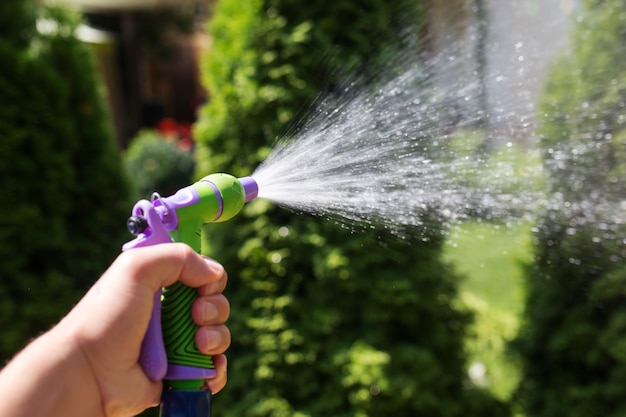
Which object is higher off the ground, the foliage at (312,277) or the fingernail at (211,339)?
the fingernail at (211,339)

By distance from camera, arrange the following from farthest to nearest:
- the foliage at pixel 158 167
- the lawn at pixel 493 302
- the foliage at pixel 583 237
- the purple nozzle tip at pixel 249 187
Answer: the foliage at pixel 158 167
the lawn at pixel 493 302
the foliage at pixel 583 237
the purple nozzle tip at pixel 249 187

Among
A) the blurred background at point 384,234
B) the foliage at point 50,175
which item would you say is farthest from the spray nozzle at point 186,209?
the foliage at point 50,175

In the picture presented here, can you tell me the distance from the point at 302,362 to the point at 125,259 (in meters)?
1.94

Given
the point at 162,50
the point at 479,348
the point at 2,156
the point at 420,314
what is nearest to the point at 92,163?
the point at 2,156

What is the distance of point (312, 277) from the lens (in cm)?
305

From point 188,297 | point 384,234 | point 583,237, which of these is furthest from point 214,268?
point 583,237

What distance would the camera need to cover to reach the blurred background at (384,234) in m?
2.71

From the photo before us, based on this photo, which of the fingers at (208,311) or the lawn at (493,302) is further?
the lawn at (493,302)

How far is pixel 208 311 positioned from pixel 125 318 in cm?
20

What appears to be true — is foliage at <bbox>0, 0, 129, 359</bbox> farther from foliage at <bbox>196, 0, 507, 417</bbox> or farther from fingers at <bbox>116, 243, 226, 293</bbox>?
fingers at <bbox>116, 243, 226, 293</bbox>

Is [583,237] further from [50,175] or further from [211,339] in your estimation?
[50,175]

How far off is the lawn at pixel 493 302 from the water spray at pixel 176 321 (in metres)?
1.53

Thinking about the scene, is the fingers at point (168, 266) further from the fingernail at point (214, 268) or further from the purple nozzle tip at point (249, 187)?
the purple nozzle tip at point (249, 187)

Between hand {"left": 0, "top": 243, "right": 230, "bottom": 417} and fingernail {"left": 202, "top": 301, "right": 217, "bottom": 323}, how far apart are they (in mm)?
61
